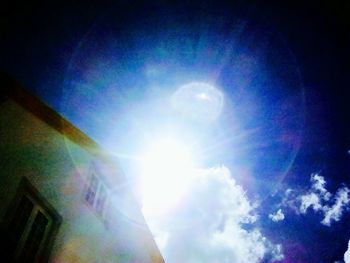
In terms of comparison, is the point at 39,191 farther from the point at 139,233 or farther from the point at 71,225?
the point at 139,233

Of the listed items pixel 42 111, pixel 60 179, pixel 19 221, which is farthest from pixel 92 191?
pixel 19 221

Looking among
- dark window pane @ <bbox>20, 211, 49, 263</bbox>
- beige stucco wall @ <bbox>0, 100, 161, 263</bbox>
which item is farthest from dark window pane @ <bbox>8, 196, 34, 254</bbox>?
beige stucco wall @ <bbox>0, 100, 161, 263</bbox>

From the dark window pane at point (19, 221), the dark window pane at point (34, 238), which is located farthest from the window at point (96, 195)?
the dark window pane at point (19, 221)

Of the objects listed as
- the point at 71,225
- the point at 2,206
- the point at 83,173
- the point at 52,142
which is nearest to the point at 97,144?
the point at 83,173

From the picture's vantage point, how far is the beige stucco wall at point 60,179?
25.5 feet

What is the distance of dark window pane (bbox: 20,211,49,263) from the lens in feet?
24.4

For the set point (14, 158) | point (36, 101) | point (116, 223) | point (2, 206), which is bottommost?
point (2, 206)

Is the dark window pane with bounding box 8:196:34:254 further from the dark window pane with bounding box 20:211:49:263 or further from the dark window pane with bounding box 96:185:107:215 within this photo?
the dark window pane with bounding box 96:185:107:215

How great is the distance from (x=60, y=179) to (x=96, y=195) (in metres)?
2.92

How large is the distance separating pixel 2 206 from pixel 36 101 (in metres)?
3.91

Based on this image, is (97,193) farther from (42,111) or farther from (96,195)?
(42,111)

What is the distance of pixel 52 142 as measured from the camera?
981cm

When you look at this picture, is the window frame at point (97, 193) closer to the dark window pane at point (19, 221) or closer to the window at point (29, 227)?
the window at point (29, 227)

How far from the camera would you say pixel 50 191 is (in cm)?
886
